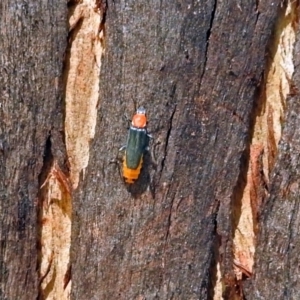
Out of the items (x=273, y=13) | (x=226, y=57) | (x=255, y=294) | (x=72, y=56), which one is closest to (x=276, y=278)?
(x=255, y=294)

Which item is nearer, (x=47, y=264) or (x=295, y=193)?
(x=295, y=193)

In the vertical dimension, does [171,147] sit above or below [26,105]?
below

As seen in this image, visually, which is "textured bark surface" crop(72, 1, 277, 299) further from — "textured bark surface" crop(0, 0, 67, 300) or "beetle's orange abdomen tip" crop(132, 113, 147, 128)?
"textured bark surface" crop(0, 0, 67, 300)

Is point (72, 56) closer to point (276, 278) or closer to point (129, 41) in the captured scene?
point (129, 41)

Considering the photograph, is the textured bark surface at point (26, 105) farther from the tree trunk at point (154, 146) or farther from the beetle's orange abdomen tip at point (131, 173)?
the beetle's orange abdomen tip at point (131, 173)

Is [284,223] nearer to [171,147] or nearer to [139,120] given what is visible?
[171,147]

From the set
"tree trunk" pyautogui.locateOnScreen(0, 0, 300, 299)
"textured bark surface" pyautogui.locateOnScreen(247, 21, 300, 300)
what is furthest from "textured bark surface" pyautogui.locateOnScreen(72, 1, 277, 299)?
"textured bark surface" pyautogui.locateOnScreen(247, 21, 300, 300)

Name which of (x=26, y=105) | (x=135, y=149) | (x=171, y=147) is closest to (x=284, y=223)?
(x=171, y=147)

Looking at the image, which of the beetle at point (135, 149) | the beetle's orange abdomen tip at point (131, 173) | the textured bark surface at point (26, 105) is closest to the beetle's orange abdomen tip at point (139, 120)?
the beetle at point (135, 149)
